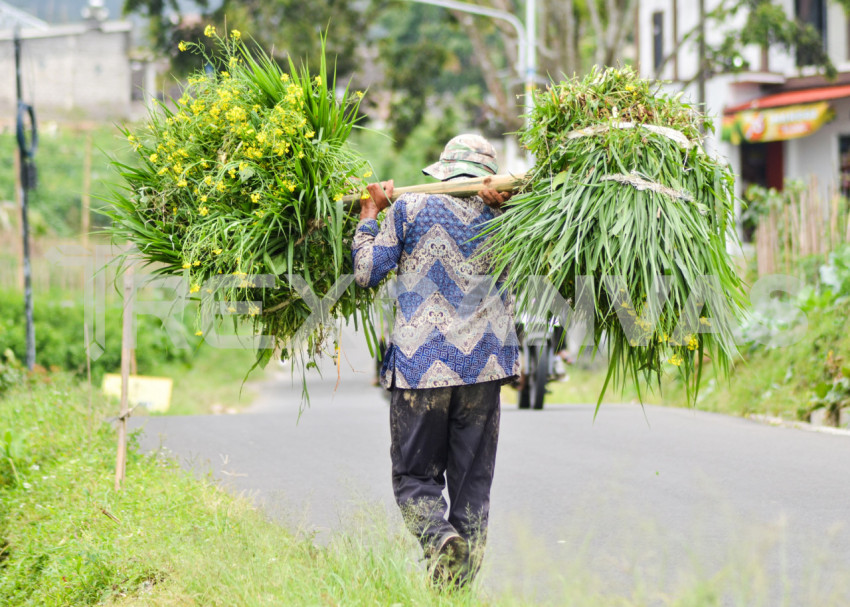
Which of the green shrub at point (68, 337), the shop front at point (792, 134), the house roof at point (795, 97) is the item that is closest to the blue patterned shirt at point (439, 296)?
the green shrub at point (68, 337)

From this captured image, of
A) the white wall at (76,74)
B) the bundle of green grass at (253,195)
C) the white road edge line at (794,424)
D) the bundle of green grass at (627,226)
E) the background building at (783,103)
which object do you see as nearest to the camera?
the bundle of green grass at (627,226)

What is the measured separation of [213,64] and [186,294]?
46.0 inches

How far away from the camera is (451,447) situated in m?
4.21

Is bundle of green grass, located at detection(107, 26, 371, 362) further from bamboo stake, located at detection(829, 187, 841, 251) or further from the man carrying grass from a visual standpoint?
bamboo stake, located at detection(829, 187, 841, 251)

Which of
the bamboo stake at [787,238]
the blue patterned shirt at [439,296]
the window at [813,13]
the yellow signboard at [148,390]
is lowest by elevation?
the yellow signboard at [148,390]

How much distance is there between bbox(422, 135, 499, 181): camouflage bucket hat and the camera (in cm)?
429

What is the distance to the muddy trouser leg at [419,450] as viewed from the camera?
402 cm

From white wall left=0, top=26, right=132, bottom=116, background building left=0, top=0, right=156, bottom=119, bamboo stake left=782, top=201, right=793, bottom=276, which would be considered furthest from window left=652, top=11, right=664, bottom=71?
white wall left=0, top=26, right=132, bottom=116

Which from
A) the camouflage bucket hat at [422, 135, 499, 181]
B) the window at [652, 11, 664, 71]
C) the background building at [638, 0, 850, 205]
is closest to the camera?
the camouflage bucket hat at [422, 135, 499, 181]

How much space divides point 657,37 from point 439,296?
21046 millimetres

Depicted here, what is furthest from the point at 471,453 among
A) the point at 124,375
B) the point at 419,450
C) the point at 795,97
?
the point at 795,97

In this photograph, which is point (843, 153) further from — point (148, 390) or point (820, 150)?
point (148, 390)

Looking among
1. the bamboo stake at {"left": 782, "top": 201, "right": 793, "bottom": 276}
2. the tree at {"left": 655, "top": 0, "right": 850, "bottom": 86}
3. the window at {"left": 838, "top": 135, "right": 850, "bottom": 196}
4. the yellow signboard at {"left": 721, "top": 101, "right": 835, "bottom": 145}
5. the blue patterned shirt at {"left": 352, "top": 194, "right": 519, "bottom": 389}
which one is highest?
the tree at {"left": 655, "top": 0, "right": 850, "bottom": 86}

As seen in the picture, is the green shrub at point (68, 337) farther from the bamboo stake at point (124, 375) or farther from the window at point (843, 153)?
the window at point (843, 153)
